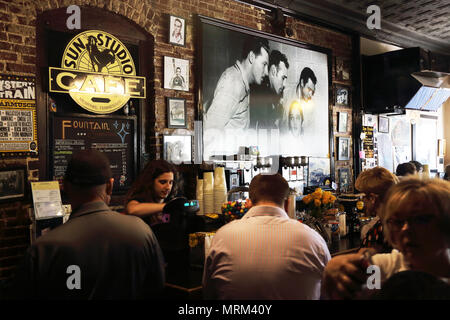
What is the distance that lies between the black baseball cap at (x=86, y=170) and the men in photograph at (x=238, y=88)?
A: 328cm

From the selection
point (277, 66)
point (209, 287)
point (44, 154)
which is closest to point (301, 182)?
point (277, 66)

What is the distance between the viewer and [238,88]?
5.61 meters

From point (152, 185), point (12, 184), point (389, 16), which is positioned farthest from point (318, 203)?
point (389, 16)

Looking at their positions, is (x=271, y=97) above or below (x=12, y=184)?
above

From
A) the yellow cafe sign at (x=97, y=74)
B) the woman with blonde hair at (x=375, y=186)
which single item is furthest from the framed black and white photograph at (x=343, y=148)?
the woman with blonde hair at (x=375, y=186)

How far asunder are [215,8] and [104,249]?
4214 mm

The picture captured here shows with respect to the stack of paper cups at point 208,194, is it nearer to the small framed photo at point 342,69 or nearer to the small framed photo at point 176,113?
the small framed photo at point 176,113

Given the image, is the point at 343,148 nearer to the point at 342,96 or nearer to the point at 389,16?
the point at 342,96

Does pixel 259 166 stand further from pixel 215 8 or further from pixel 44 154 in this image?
pixel 44 154

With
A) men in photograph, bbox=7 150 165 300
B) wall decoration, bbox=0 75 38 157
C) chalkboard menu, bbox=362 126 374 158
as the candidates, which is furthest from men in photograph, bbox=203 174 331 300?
chalkboard menu, bbox=362 126 374 158

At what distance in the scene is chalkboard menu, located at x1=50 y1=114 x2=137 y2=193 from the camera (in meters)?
4.05

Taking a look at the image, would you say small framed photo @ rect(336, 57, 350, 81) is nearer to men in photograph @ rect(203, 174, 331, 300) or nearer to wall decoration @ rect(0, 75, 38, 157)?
wall decoration @ rect(0, 75, 38, 157)

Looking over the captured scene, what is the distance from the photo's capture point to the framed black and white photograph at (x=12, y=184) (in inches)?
143

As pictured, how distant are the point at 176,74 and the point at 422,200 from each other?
12.9ft
